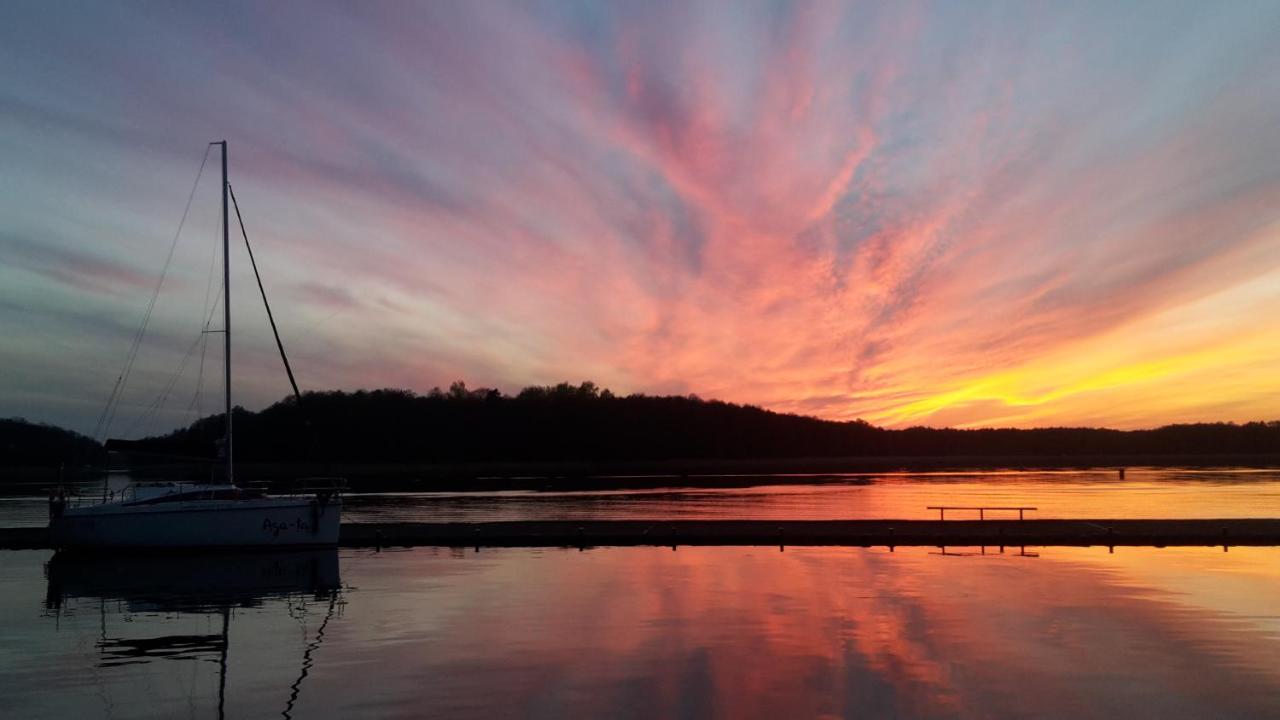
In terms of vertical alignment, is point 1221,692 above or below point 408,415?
below

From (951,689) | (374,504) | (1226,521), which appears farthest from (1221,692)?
(374,504)

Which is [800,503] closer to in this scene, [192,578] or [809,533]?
[809,533]

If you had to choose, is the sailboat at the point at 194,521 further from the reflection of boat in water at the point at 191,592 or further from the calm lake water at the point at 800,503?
the calm lake water at the point at 800,503

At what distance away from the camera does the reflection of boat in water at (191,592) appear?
18019 mm

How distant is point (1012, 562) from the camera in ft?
94.6

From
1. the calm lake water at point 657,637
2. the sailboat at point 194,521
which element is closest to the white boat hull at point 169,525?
the sailboat at point 194,521

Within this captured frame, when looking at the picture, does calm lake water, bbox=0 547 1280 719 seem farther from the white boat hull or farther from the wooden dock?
the wooden dock

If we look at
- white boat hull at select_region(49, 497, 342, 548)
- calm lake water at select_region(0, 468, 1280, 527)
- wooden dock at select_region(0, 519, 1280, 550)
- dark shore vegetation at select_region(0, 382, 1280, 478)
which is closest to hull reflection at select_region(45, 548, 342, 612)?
white boat hull at select_region(49, 497, 342, 548)

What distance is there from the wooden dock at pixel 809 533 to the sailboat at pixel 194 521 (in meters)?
2.58

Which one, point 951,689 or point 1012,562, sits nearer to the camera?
point 951,689

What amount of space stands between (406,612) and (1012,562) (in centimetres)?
1875

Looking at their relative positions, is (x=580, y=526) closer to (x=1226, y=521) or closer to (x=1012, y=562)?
(x=1012, y=562)

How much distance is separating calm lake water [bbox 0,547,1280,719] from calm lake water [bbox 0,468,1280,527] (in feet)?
59.4

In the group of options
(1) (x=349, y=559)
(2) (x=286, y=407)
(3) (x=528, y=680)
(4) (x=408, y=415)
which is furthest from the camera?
(4) (x=408, y=415)
